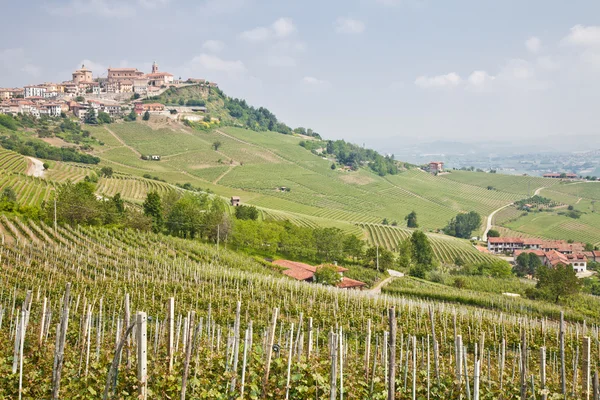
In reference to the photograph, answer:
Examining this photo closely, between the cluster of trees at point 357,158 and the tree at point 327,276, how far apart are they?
302 feet

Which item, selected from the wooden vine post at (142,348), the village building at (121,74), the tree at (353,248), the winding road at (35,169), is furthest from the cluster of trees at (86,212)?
the village building at (121,74)

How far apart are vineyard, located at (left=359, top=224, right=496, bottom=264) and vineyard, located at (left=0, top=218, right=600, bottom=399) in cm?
3168

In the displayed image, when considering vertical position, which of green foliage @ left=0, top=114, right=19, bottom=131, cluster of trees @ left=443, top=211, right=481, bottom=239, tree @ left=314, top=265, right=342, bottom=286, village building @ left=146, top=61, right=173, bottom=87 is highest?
village building @ left=146, top=61, right=173, bottom=87

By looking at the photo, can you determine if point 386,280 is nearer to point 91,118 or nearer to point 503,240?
point 503,240

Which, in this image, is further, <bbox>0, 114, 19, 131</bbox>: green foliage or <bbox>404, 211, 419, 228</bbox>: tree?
<bbox>0, 114, 19, 131</bbox>: green foliage

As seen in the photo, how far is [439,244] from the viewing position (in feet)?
221

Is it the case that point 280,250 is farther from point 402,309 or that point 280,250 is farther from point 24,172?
point 24,172

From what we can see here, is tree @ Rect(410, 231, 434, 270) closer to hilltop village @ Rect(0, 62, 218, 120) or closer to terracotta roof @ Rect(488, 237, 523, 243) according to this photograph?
terracotta roof @ Rect(488, 237, 523, 243)

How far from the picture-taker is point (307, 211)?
8019cm

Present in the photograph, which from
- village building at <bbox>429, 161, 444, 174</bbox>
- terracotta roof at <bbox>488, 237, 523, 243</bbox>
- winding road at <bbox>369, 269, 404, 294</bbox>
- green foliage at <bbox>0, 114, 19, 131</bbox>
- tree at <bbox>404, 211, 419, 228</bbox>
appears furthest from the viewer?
village building at <bbox>429, 161, 444, 174</bbox>

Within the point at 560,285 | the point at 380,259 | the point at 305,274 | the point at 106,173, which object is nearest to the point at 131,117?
the point at 106,173

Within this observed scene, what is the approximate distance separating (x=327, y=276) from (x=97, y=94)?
455ft

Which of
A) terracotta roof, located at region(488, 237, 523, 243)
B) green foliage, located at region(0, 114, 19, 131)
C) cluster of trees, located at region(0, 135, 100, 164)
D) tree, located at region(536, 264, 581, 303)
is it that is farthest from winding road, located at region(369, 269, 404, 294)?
green foliage, located at region(0, 114, 19, 131)

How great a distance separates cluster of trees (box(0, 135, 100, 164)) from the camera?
8000 cm
